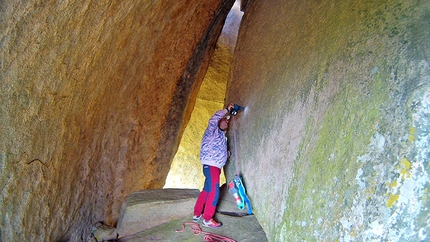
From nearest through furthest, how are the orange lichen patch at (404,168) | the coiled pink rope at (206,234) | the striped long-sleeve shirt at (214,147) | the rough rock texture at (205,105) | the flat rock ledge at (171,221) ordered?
the orange lichen patch at (404,168) → the coiled pink rope at (206,234) → the flat rock ledge at (171,221) → the striped long-sleeve shirt at (214,147) → the rough rock texture at (205,105)

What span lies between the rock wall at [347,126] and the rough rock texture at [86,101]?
70.8 inches

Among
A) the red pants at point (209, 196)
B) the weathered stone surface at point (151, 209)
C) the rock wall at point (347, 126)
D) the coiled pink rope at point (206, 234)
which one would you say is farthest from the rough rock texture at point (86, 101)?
the rock wall at point (347, 126)

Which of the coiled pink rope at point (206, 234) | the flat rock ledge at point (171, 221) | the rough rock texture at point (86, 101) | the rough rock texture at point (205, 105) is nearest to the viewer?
the rough rock texture at point (86, 101)

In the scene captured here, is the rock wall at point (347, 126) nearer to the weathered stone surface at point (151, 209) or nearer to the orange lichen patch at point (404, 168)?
the orange lichen patch at point (404, 168)

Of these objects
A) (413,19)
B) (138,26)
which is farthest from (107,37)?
(413,19)

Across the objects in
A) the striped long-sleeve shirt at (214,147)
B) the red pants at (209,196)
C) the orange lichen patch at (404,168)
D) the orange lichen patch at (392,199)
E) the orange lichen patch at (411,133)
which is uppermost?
the orange lichen patch at (411,133)

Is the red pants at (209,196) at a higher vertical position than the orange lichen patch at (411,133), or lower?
lower

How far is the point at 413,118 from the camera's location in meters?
1.71

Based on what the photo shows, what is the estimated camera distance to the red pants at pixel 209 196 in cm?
407

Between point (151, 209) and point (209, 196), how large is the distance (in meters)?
0.67

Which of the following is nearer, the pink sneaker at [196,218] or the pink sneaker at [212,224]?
the pink sneaker at [212,224]

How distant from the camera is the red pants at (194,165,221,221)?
4068 mm

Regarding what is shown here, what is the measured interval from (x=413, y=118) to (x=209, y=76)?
899 cm

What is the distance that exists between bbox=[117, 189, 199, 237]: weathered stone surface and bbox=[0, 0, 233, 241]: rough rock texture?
544 mm
